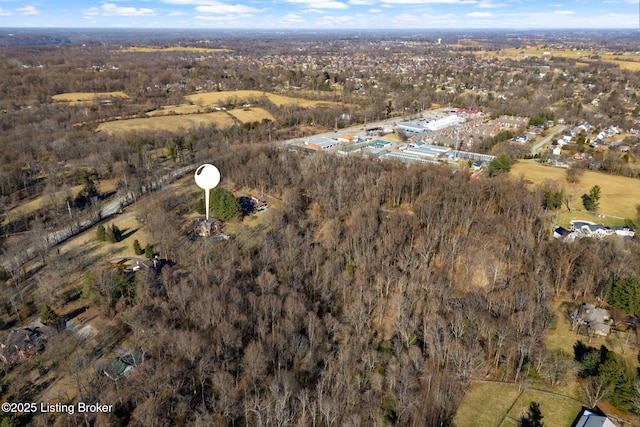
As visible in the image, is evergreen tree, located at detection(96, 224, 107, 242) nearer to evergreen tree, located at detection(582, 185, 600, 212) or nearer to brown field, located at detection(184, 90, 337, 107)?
evergreen tree, located at detection(582, 185, 600, 212)

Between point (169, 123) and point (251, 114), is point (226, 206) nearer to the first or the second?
point (169, 123)

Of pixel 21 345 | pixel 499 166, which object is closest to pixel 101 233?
pixel 21 345

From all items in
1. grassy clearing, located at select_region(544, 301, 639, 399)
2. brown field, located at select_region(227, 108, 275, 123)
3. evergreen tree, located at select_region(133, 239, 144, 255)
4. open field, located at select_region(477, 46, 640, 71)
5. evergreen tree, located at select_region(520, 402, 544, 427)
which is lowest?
evergreen tree, located at select_region(520, 402, 544, 427)

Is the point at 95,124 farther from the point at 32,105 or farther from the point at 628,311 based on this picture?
the point at 628,311

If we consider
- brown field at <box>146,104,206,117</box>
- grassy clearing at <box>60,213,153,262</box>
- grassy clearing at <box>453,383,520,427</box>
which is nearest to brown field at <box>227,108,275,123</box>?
brown field at <box>146,104,206,117</box>

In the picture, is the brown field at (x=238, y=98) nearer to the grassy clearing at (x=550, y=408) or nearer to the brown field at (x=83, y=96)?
the brown field at (x=83, y=96)

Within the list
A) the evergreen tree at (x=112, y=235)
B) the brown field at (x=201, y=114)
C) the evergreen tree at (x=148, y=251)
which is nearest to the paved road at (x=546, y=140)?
the brown field at (x=201, y=114)

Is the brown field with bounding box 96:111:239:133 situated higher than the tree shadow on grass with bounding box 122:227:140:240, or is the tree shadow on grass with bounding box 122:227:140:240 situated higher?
the brown field with bounding box 96:111:239:133
